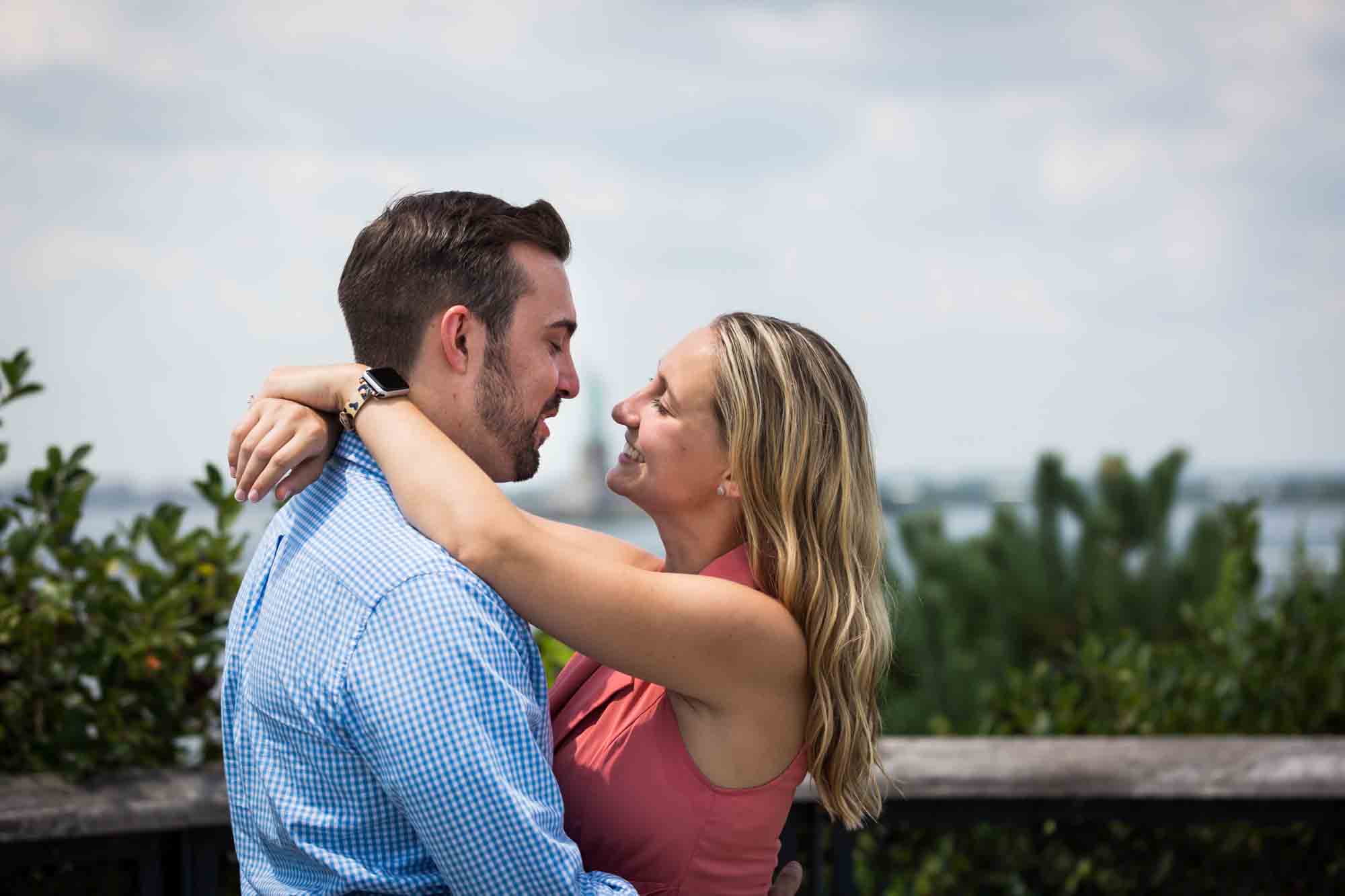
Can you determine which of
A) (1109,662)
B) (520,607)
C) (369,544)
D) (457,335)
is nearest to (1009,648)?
(1109,662)

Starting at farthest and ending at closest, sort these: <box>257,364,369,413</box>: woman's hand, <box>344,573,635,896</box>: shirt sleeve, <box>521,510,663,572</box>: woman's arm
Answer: <box>521,510,663,572</box>: woman's arm → <box>257,364,369,413</box>: woman's hand → <box>344,573,635,896</box>: shirt sleeve

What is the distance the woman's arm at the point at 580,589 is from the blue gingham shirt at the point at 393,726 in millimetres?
38

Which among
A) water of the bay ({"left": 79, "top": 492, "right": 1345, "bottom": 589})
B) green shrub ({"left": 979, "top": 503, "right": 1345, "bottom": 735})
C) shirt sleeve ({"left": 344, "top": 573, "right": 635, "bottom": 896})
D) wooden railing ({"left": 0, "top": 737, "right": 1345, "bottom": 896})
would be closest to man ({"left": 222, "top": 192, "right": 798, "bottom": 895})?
shirt sleeve ({"left": 344, "top": 573, "right": 635, "bottom": 896})

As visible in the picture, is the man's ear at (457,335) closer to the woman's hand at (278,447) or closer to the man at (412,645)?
the man at (412,645)

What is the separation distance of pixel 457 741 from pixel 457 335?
2.17 feet

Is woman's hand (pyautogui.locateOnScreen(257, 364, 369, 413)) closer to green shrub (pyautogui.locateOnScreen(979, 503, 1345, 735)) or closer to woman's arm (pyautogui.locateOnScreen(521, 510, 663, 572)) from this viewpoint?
woman's arm (pyautogui.locateOnScreen(521, 510, 663, 572))

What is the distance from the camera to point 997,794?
3.09m

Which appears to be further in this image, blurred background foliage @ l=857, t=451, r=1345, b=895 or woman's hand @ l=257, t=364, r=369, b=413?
blurred background foliage @ l=857, t=451, r=1345, b=895

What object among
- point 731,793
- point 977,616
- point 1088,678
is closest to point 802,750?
point 731,793

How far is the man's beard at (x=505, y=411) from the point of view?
1.94m

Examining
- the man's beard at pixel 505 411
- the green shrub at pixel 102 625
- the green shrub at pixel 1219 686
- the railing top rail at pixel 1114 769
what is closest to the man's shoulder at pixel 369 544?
the man's beard at pixel 505 411

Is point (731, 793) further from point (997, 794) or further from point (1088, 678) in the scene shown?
point (1088, 678)

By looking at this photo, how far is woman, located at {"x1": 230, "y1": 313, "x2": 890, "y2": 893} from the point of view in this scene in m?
1.72

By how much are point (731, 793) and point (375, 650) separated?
2.01 feet
